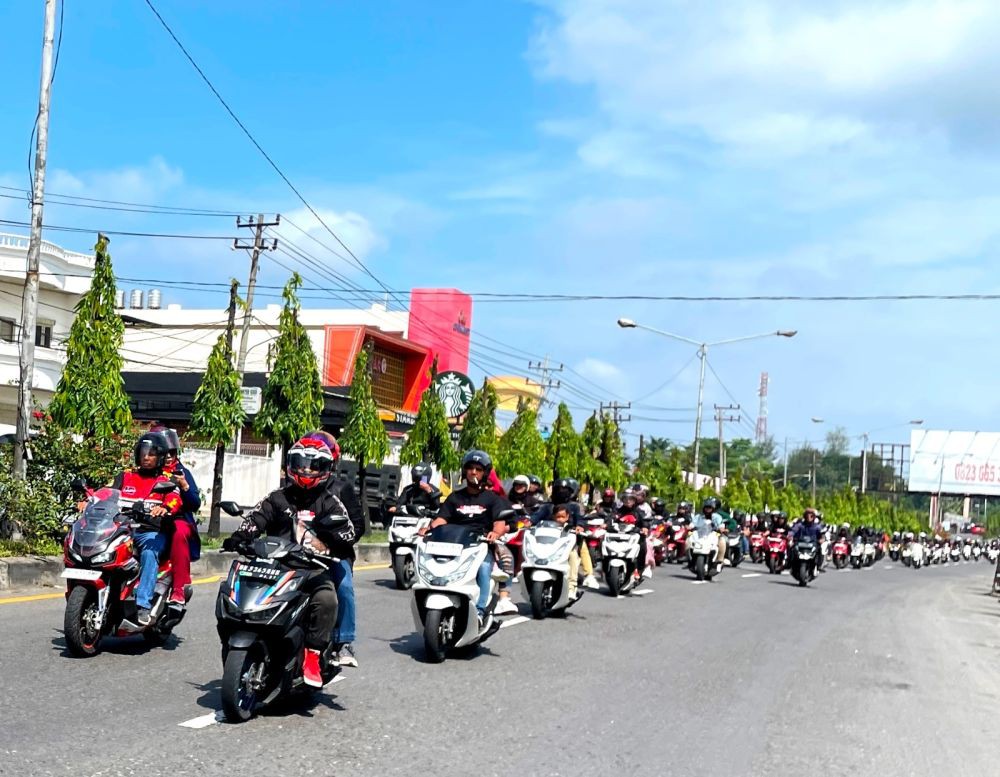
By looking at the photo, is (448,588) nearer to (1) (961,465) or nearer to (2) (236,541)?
(2) (236,541)

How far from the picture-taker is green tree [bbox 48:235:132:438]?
19703 millimetres

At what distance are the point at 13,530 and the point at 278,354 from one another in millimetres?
12370

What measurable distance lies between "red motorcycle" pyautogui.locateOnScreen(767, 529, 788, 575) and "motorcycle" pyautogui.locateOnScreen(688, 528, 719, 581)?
6.83 meters

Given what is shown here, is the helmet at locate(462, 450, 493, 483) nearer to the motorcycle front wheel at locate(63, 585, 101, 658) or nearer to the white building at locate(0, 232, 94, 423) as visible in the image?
the motorcycle front wheel at locate(63, 585, 101, 658)

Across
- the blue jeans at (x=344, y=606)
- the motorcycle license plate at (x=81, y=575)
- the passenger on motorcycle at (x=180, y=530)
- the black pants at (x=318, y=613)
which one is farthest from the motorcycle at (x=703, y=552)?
the black pants at (x=318, y=613)

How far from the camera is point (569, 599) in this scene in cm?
1452

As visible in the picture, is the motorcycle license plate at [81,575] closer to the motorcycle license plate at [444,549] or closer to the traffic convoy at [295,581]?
the traffic convoy at [295,581]

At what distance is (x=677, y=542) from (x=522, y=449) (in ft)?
48.1

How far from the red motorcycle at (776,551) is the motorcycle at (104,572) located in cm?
2480

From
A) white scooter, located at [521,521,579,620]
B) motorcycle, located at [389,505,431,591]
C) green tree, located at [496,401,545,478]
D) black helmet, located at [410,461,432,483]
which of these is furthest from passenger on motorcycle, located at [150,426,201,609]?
green tree, located at [496,401,545,478]

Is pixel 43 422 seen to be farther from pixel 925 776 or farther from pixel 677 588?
pixel 925 776

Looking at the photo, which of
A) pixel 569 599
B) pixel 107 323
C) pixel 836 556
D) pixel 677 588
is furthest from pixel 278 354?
pixel 836 556

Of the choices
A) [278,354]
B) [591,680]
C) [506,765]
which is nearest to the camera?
[506,765]

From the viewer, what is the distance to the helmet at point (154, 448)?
9.36 meters
